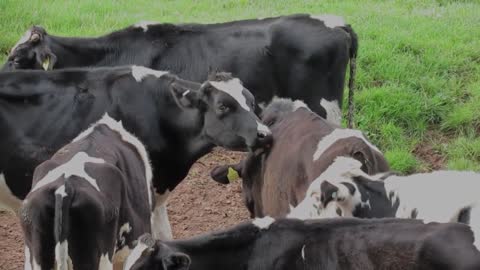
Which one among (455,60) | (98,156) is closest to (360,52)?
(455,60)

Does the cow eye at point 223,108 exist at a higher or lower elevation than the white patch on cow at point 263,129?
higher

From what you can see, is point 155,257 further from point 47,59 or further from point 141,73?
point 47,59

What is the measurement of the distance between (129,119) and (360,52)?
431 centimetres

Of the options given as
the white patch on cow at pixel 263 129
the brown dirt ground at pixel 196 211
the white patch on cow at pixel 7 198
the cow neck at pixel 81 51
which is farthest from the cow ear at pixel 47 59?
the white patch on cow at pixel 263 129

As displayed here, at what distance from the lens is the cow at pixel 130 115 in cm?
674

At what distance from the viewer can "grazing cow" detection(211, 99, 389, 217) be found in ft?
20.6

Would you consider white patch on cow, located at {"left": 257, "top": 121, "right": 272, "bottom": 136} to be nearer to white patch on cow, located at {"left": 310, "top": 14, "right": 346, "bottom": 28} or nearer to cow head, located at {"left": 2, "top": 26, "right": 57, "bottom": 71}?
white patch on cow, located at {"left": 310, "top": 14, "right": 346, "bottom": 28}

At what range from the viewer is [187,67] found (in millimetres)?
8484

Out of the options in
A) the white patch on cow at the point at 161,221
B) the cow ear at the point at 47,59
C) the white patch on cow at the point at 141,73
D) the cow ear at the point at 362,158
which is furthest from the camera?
the cow ear at the point at 47,59

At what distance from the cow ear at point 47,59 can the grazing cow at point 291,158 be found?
210 centimetres

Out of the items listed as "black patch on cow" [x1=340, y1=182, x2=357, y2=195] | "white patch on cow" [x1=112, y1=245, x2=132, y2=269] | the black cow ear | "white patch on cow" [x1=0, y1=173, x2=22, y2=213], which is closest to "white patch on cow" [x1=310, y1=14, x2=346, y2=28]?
"black patch on cow" [x1=340, y1=182, x2=357, y2=195]

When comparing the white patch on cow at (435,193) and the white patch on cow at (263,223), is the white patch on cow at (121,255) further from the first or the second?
the white patch on cow at (435,193)

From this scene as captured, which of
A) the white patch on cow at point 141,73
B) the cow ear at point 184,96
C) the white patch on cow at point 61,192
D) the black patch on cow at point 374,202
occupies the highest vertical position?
the white patch on cow at point 61,192

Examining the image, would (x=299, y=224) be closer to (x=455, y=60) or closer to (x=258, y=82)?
(x=258, y=82)
